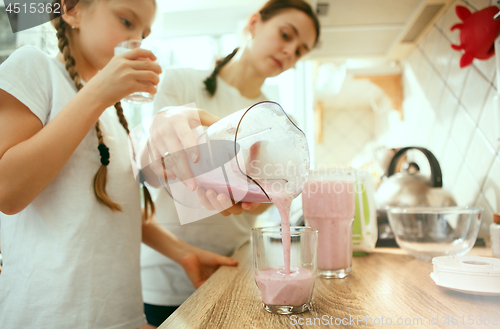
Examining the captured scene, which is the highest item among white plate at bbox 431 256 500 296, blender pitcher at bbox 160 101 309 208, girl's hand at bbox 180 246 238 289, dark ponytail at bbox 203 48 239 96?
dark ponytail at bbox 203 48 239 96

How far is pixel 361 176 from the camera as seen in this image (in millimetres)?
787

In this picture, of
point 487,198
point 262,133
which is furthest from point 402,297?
point 487,198

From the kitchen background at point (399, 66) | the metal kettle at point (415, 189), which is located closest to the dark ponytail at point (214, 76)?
the kitchen background at point (399, 66)

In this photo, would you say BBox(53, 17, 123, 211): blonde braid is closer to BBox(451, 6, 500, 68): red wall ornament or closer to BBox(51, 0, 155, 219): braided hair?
BBox(51, 0, 155, 219): braided hair

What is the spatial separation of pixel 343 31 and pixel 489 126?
2.03 feet

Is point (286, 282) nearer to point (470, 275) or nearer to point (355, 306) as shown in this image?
point (355, 306)

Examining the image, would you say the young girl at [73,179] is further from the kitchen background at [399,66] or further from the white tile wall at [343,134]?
the white tile wall at [343,134]

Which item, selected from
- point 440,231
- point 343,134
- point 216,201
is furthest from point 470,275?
point 343,134

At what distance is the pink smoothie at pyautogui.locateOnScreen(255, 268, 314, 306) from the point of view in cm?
43

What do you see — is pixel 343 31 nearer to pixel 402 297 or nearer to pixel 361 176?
pixel 361 176

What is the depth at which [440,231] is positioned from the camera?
711mm

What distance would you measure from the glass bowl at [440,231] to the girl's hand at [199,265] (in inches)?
18.1

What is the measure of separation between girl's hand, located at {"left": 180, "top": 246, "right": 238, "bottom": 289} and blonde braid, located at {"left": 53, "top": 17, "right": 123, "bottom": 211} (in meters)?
0.26

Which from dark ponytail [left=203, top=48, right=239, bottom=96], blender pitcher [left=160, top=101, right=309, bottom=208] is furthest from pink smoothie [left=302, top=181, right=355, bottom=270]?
Result: dark ponytail [left=203, top=48, right=239, bottom=96]
